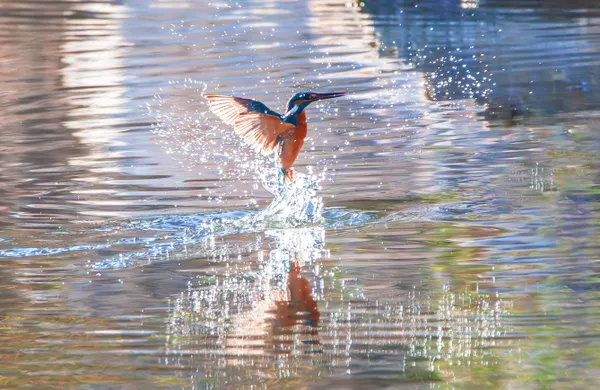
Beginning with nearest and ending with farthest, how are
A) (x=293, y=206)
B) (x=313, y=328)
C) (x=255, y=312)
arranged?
(x=313, y=328), (x=255, y=312), (x=293, y=206)

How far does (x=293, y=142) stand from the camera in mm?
6473

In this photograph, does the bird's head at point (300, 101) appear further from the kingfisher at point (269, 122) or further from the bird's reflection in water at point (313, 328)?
the bird's reflection in water at point (313, 328)

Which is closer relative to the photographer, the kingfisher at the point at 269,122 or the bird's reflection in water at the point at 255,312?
the bird's reflection in water at the point at 255,312

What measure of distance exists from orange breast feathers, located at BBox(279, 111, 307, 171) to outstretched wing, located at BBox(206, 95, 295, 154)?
0.12 feet

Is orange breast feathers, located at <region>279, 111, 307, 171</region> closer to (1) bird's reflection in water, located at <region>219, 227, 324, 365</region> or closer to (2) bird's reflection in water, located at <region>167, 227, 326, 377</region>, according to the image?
(1) bird's reflection in water, located at <region>219, 227, 324, 365</region>

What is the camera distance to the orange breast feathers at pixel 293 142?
21.1 feet

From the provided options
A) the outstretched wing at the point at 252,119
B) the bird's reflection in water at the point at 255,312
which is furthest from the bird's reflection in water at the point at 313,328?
the outstretched wing at the point at 252,119

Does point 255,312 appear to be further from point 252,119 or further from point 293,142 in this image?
point 293,142

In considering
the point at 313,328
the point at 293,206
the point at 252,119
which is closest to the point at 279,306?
the point at 313,328

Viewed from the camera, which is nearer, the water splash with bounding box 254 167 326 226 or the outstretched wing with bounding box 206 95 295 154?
the outstretched wing with bounding box 206 95 295 154

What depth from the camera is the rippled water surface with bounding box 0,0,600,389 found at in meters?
4.35

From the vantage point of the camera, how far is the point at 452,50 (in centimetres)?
1383

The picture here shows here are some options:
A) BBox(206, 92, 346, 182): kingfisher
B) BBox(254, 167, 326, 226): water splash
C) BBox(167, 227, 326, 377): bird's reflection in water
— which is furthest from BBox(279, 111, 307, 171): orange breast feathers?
BBox(167, 227, 326, 377): bird's reflection in water

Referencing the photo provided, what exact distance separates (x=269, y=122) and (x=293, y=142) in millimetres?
211
